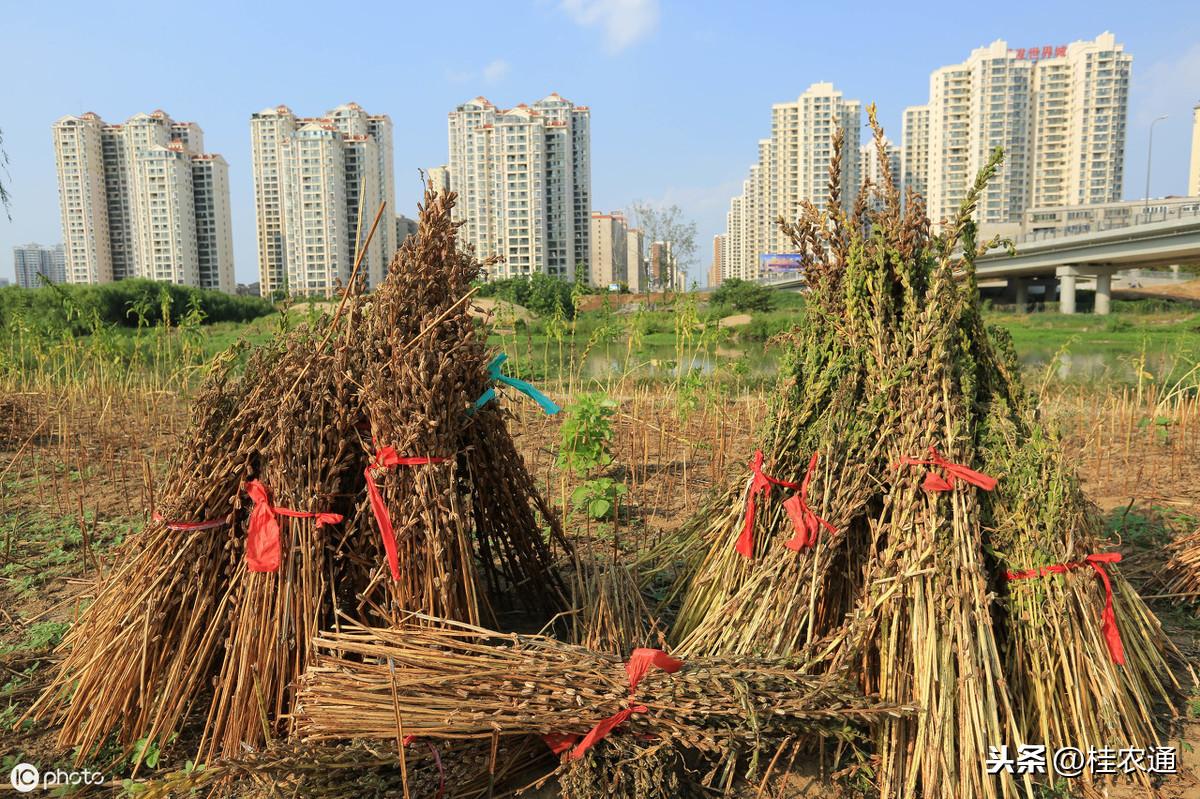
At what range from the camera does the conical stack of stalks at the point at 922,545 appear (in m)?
→ 2.22

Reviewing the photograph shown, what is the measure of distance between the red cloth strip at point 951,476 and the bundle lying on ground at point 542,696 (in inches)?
26.4

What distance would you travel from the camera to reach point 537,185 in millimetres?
57375

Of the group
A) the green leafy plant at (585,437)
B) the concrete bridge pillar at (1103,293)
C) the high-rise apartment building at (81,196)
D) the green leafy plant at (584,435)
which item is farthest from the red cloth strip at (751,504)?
the high-rise apartment building at (81,196)

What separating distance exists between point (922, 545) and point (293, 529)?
1.94 m

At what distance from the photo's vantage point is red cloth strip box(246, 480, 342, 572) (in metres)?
2.30

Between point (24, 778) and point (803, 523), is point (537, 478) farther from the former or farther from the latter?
point (24, 778)

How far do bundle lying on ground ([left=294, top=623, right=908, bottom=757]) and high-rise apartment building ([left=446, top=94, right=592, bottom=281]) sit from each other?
53953 mm

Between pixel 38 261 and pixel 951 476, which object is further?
pixel 38 261

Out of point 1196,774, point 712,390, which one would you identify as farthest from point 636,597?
point 712,390

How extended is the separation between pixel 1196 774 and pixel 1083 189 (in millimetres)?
81139

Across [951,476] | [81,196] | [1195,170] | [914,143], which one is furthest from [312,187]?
[1195,170]

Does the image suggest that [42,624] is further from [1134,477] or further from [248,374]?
[1134,477]

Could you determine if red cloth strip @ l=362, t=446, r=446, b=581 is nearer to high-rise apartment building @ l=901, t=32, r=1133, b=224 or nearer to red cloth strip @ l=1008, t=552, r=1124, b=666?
red cloth strip @ l=1008, t=552, r=1124, b=666

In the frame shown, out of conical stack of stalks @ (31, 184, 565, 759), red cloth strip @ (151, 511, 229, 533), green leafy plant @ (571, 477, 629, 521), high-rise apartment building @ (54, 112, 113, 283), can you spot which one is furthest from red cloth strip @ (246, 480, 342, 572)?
high-rise apartment building @ (54, 112, 113, 283)
